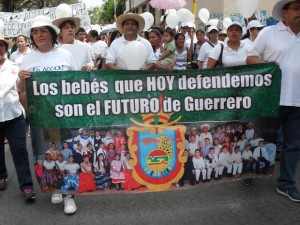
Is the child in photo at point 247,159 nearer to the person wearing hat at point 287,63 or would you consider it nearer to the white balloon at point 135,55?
the person wearing hat at point 287,63

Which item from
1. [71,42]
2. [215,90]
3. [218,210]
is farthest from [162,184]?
[71,42]

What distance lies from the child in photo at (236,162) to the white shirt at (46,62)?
1790mm

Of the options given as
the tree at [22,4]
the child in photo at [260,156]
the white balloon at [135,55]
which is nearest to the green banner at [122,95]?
the child in photo at [260,156]

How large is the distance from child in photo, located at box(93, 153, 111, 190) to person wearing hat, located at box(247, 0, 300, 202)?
1730 mm

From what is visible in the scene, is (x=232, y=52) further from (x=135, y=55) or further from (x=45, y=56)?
(x=45, y=56)

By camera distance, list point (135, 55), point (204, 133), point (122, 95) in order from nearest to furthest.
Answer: point (122, 95)
point (204, 133)
point (135, 55)

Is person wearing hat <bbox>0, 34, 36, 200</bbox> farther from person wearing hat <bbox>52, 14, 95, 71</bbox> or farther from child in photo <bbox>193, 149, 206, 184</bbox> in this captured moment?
child in photo <bbox>193, 149, 206, 184</bbox>

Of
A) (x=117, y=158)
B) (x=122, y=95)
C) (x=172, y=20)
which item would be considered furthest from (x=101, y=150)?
(x=172, y=20)

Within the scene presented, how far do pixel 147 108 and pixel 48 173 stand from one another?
1.10m

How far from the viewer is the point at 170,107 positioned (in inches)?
140

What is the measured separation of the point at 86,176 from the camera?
11.8ft

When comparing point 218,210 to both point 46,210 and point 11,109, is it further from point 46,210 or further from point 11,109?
point 11,109

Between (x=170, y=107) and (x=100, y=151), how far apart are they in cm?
75

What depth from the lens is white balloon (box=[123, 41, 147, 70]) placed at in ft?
13.8
